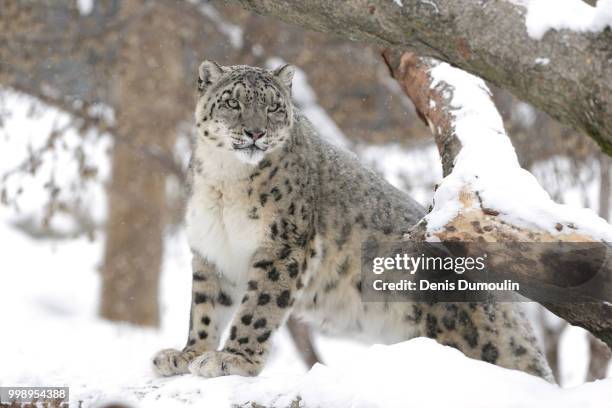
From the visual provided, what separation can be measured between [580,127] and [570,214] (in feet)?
1.63

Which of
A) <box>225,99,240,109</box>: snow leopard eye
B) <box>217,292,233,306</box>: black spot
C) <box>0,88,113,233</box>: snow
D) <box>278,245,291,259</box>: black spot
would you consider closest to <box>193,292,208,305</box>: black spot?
<box>217,292,233,306</box>: black spot

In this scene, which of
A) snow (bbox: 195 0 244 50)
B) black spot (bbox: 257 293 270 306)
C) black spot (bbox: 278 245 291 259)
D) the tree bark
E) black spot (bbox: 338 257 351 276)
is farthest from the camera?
snow (bbox: 195 0 244 50)

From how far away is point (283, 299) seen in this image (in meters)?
6.45

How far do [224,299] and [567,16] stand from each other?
3.46 metres

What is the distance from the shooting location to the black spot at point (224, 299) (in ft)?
22.3

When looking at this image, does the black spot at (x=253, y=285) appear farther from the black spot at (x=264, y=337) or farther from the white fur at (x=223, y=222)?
the black spot at (x=264, y=337)

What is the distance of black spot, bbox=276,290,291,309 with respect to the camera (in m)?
6.43

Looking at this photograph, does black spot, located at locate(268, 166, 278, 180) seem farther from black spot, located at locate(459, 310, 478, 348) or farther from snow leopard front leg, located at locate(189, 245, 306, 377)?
black spot, located at locate(459, 310, 478, 348)

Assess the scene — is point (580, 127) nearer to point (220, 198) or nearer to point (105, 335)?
point (220, 198)

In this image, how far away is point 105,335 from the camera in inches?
503

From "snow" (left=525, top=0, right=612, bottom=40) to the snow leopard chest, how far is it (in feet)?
8.88

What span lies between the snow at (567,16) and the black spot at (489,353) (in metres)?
2.80

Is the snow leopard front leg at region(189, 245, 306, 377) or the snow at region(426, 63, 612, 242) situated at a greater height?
the snow at region(426, 63, 612, 242)

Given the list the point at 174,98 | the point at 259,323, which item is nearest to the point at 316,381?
the point at 259,323
